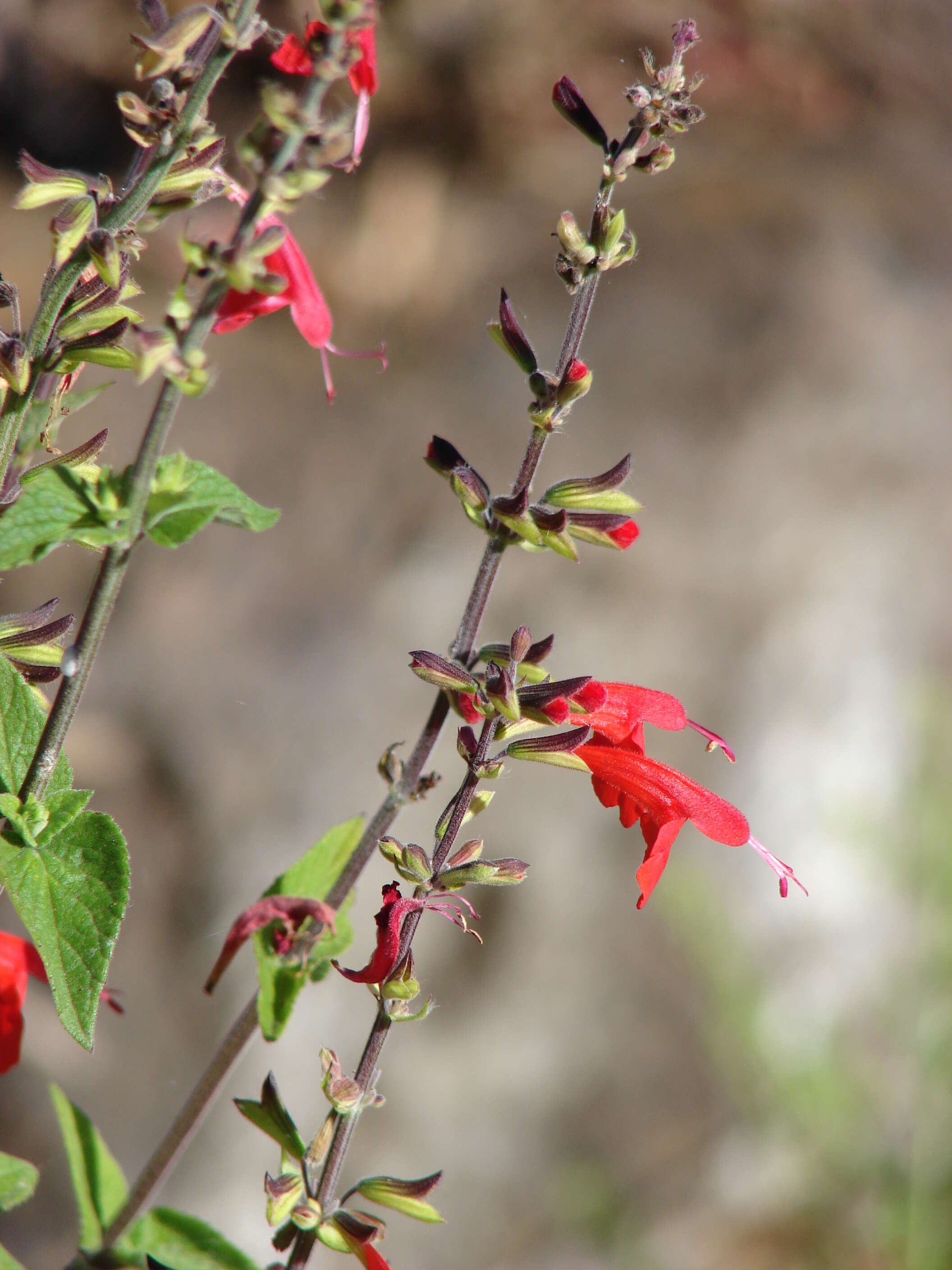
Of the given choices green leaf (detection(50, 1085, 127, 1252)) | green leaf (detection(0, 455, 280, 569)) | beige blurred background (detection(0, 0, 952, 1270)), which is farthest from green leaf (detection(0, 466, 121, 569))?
beige blurred background (detection(0, 0, 952, 1270))

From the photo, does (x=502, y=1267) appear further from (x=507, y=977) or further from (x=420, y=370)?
(x=420, y=370)

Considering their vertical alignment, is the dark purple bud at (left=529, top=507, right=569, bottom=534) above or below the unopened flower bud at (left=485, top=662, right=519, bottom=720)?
above

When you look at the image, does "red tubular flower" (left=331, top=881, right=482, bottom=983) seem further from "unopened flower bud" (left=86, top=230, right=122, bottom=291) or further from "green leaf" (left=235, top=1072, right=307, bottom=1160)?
"unopened flower bud" (left=86, top=230, right=122, bottom=291)

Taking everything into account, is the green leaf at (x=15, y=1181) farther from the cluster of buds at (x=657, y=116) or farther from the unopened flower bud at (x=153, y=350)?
the cluster of buds at (x=657, y=116)

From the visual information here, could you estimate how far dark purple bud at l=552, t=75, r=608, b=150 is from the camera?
542 millimetres

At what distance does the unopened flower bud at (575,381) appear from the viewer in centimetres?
53

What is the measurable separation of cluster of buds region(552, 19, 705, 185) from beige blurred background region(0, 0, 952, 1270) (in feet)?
5.30

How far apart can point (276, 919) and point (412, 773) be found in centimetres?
11

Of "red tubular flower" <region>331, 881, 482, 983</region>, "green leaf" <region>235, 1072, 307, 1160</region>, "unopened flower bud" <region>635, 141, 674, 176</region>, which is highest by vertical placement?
"unopened flower bud" <region>635, 141, 674, 176</region>

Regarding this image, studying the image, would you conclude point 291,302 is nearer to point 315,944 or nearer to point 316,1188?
point 315,944

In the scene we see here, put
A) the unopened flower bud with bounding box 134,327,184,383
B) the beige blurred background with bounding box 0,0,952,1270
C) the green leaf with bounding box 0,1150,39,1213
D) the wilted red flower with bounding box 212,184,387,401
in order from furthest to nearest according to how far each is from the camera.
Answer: the beige blurred background with bounding box 0,0,952,1270 < the green leaf with bounding box 0,1150,39,1213 < the wilted red flower with bounding box 212,184,387,401 < the unopened flower bud with bounding box 134,327,184,383

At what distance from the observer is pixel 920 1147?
6.07 feet

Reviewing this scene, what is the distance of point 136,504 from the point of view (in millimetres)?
450

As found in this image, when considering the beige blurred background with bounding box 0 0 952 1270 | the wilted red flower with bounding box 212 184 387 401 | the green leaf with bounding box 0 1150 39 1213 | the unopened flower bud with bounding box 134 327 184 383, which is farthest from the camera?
the beige blurred background with bounding box 0 0 952 1270
